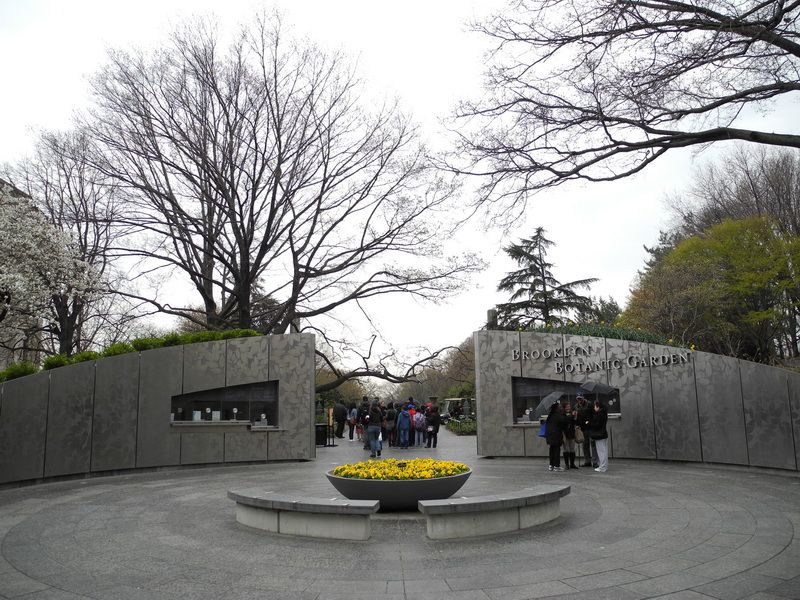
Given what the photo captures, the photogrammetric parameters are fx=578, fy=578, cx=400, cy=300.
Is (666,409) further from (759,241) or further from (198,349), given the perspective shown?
→ (759,241)

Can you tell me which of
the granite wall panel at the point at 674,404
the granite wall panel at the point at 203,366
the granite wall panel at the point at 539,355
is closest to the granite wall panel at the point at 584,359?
the granite wall panel at the point at 539,355

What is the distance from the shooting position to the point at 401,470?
877cm

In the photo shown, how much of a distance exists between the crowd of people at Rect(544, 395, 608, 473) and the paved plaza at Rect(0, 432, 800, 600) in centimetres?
266

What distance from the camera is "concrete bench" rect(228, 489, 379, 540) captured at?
7.27m

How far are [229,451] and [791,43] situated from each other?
1606cm

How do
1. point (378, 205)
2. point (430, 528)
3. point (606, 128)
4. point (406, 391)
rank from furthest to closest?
point (406, 391), point (378, 205), point (606, 128), point (430, 528)

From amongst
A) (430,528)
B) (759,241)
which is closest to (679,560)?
(430,528)

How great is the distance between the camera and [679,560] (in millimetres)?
6152

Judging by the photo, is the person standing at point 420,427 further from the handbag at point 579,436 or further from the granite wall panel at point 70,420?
the granite wall panel at point 70,420

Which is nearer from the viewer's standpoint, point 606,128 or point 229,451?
point 606,128

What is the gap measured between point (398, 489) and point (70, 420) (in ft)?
31.8

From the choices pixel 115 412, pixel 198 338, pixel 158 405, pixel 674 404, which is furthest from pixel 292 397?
pixel 674 404

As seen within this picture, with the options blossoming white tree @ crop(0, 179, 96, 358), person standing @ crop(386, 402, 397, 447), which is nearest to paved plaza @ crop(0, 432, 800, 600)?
blossoming white tree @ crop(0, 179, 96, 358)

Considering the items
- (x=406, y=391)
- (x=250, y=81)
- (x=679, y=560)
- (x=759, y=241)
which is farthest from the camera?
(x=406, y=391)
